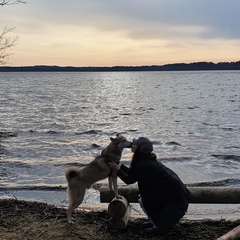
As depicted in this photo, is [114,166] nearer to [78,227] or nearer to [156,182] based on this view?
[156,182]

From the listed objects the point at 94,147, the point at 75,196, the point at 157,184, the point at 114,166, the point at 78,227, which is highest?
the point at 114,166

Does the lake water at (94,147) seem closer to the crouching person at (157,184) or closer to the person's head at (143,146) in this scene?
the crouching person at (157,184)

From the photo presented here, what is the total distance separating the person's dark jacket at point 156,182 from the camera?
21.7 feet

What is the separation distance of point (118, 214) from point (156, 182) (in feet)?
3.36

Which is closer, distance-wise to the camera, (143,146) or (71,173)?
(143,146)

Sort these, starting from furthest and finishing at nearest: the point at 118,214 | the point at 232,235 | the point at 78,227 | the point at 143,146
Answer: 1. the point at 78,227
2. the point at 118,214
3. the point at 143,146
4. the point at 232,235

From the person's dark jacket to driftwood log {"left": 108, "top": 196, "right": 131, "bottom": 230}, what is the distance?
1.83 feet

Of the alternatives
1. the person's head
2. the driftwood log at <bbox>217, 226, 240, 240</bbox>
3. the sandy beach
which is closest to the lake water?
the sandy beach

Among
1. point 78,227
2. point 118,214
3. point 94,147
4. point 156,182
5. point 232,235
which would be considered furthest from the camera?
point 94,147

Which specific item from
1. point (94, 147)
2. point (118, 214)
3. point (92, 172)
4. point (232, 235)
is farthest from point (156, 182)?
point (94, 147)

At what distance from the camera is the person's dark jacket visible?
6609 mm

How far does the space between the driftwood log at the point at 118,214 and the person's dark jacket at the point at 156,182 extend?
1.83ft

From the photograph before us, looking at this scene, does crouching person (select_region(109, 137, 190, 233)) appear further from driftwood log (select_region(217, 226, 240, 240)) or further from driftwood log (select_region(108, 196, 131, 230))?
driftwood log (select_region(217, 226, 240, 240))

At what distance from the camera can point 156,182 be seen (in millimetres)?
6664
